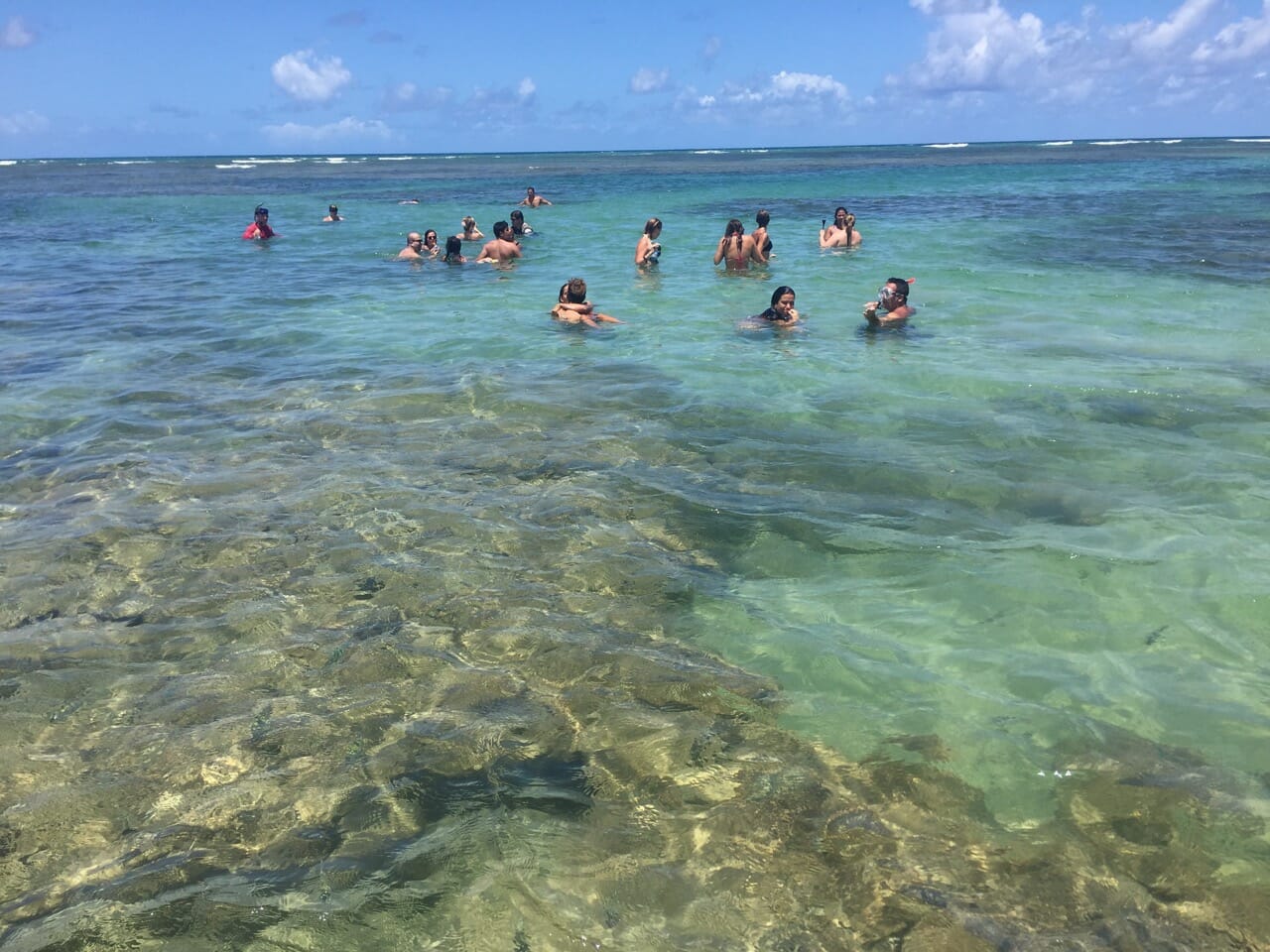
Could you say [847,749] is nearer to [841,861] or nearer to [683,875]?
[841,861]

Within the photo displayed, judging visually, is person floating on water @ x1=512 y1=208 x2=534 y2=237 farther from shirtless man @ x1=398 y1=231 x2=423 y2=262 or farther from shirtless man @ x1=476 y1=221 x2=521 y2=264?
shirtless man @ x1=398 y1=231 x2=423 y2=262

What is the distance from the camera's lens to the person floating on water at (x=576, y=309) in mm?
12765

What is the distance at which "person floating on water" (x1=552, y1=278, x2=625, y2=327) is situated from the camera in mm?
12765

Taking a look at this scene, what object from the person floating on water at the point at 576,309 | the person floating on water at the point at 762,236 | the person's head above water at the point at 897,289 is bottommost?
the person floating on water at the point at 576,309

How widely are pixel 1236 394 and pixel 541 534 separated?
7.66 meters

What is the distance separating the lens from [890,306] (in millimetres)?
12117

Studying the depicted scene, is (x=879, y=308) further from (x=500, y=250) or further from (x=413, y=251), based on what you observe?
(x=413, y=251)

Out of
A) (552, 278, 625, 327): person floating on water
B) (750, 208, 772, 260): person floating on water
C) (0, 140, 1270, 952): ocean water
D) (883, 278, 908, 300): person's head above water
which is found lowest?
(0, 140, 1270, 952): ocean water

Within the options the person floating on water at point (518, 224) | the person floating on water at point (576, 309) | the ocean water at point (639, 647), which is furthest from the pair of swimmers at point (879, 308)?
the person floating on water at point (518, 224)

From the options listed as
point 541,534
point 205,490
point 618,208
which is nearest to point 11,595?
point 205,490

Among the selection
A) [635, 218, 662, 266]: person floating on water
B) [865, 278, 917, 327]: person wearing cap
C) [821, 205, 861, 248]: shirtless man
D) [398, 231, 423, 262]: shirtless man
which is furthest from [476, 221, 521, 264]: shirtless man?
[865, 278, 917, 327]: person wearing cap

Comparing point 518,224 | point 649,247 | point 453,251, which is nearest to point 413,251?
point 453,251

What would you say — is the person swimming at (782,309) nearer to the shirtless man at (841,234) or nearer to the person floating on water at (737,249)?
the person floating on water at (737,249)

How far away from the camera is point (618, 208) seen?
1369 inches
